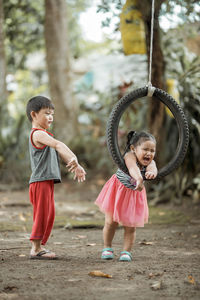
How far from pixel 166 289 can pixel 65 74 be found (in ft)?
28.5

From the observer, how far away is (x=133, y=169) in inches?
140

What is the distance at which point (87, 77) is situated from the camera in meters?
21.2

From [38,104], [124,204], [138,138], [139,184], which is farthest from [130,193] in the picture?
[38,104]

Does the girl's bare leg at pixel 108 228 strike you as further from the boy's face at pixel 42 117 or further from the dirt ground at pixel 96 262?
the boy's face at pixel 42 117

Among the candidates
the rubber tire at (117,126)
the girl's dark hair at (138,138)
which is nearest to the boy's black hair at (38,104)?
the rubber tire at (117,126)

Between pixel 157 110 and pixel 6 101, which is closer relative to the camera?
pixel 157 110

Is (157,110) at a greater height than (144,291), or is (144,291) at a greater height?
(157,110)

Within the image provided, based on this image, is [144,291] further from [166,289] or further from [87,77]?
[87,77]

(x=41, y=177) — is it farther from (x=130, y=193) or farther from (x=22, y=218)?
(x=22, y=218)

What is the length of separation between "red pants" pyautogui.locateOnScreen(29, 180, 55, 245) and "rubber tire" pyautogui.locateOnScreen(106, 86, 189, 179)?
71cm

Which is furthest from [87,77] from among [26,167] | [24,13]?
[26,167]

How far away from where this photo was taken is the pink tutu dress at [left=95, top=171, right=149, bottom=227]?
145 inches

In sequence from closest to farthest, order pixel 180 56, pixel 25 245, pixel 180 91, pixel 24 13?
pixel 25 245, pixel 180 91, pixel 180 56, pixel 24 13

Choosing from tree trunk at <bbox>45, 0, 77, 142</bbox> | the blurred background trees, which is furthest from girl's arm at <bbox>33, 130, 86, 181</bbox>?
tree trunk at <bbox>45, 0, 77, 142</bbox>
